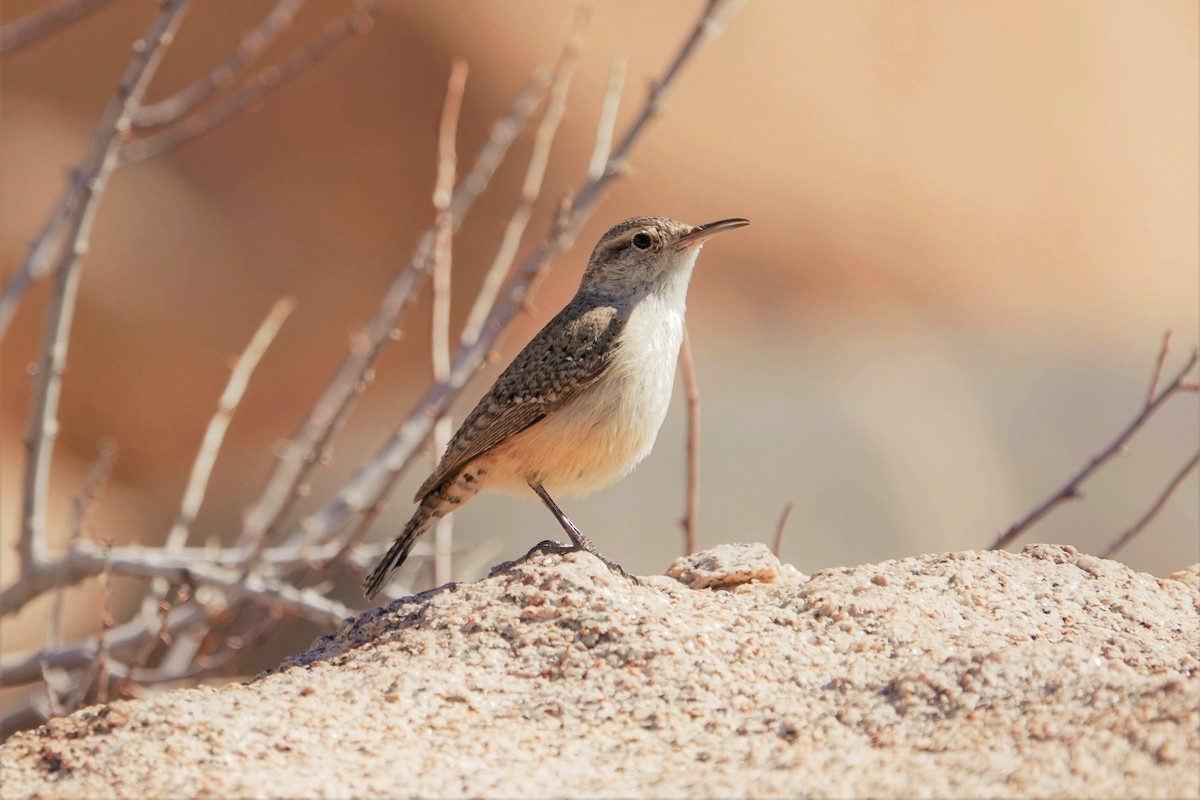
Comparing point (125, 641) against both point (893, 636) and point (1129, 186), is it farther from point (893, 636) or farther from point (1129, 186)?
point (1129, 186)

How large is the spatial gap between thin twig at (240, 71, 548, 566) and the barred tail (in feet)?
1.29

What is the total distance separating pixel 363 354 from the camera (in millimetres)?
5547

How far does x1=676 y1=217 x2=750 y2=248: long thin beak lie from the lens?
17.5 ft

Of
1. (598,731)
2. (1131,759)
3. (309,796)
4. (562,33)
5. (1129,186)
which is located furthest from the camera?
(1129,186)

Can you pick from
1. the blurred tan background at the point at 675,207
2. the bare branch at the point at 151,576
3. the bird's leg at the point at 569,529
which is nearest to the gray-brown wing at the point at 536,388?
the bird's leg at the point at 569,529

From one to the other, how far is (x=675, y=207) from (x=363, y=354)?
867 cm

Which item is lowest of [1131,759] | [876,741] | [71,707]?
[1131,759]

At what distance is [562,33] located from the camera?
579 inches

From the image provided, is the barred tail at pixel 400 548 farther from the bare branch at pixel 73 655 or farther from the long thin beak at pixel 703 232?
the long thin beak at pixel 703 232

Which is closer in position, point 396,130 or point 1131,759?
point 1131,759

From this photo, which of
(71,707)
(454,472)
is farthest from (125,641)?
(454,472)

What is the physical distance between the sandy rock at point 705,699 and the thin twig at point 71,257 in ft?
5.22

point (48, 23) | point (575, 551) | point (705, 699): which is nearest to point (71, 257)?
point (48, 23)

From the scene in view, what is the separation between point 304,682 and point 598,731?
825 mm
